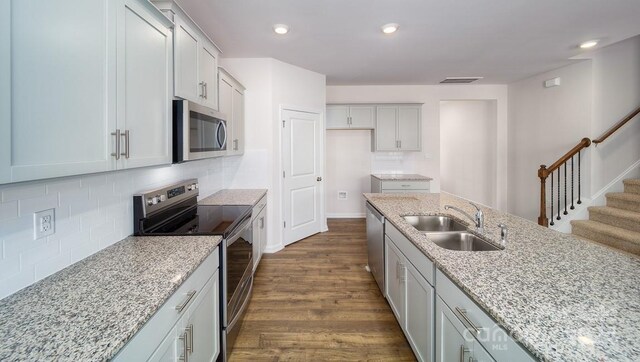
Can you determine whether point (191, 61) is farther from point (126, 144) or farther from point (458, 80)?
point (458, 80)

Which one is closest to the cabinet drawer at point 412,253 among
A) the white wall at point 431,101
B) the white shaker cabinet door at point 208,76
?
the white shaker cabinet door at point 208,76

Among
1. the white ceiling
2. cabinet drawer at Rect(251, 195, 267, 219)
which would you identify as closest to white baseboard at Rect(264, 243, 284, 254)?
cabinet drawer at Rect(251, 195, 267, 219)

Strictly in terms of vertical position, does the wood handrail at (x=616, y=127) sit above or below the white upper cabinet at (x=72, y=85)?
above

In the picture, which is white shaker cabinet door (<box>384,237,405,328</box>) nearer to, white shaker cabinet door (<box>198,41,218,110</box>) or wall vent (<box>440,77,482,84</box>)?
white shaker cabinet door (<box>198,41,218,110</box>)

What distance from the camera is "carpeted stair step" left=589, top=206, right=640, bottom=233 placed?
3.19 metres

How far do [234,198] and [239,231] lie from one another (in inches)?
41.1

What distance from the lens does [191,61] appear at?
2.01 metres

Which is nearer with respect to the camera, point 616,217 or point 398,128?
point 616,217

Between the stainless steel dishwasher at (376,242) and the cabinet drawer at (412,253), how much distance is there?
0.26 metres

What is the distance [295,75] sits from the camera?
4211 millimetres

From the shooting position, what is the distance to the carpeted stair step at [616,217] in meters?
3.19

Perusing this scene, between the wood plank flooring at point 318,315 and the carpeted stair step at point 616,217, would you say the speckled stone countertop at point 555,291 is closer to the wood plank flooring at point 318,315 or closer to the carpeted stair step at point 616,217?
the wood plank flooring at point 318,315

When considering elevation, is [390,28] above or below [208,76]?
above

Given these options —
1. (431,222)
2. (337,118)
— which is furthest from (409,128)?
(431,222)
